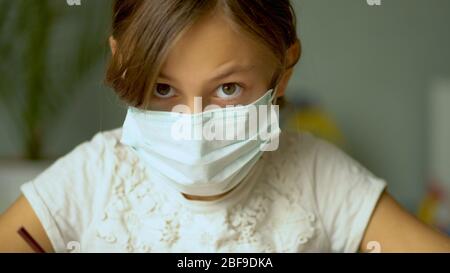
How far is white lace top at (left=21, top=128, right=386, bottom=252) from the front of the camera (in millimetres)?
656

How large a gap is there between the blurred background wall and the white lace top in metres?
0.06

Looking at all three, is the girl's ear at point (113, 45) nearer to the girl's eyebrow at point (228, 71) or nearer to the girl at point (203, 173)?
the girl at point (203, 173)

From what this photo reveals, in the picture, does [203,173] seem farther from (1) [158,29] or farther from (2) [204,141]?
(1) [158,29]

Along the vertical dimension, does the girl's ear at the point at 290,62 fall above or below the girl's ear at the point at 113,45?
below

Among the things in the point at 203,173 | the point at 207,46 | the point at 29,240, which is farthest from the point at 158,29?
the point at 29,240

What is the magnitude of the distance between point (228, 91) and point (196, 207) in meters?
0.14

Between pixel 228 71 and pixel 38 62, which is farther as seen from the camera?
pixel 38 62

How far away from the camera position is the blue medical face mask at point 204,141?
23.3 inches

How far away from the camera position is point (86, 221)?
676 mm

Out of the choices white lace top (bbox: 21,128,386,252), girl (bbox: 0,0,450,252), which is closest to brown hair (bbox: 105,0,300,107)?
girl (bbox: 0,0,450,252)

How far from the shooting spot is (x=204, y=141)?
0.59 m

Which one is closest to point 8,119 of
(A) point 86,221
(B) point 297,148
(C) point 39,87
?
(C) point 39,87

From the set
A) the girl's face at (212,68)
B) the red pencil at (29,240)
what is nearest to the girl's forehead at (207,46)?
the girl's face at (212,68)
